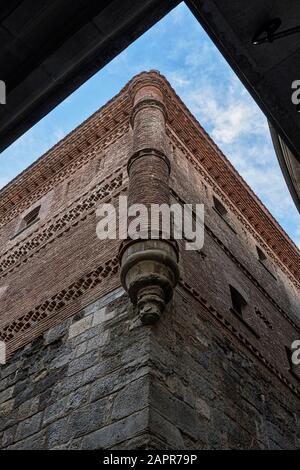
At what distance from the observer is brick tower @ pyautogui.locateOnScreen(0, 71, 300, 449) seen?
15.3 ft

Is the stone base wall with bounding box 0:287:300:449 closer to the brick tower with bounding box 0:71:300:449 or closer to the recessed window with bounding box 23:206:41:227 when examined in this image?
the brick tower with bounding box 0:71:300:449

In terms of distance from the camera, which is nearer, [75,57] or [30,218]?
[75,57]

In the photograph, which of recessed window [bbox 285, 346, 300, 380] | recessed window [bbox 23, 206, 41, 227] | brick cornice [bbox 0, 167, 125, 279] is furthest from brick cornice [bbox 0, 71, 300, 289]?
recessed window [bbox 285, 346, 300, 380]

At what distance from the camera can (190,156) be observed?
415 inches

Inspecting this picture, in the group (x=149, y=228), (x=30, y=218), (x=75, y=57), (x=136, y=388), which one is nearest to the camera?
(x=75, y=57)

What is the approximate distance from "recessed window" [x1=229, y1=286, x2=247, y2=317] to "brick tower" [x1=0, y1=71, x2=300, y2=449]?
3 cm

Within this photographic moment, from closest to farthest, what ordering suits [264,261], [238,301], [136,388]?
[136,388]
[238,301]
[264,261]

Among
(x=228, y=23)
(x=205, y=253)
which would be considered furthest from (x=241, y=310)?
(x=228, y=23)

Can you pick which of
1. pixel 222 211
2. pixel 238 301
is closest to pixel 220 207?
pixel 222 211

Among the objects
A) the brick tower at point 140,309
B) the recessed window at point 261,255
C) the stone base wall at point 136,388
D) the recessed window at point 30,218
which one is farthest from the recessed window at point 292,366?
the recessed window at point 30,218

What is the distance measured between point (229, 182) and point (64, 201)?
4100 mm

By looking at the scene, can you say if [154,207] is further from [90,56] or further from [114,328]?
[90,56]

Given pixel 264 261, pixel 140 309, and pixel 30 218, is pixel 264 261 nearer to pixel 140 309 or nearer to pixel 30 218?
pixel 30 218

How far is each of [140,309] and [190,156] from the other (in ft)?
19.9
